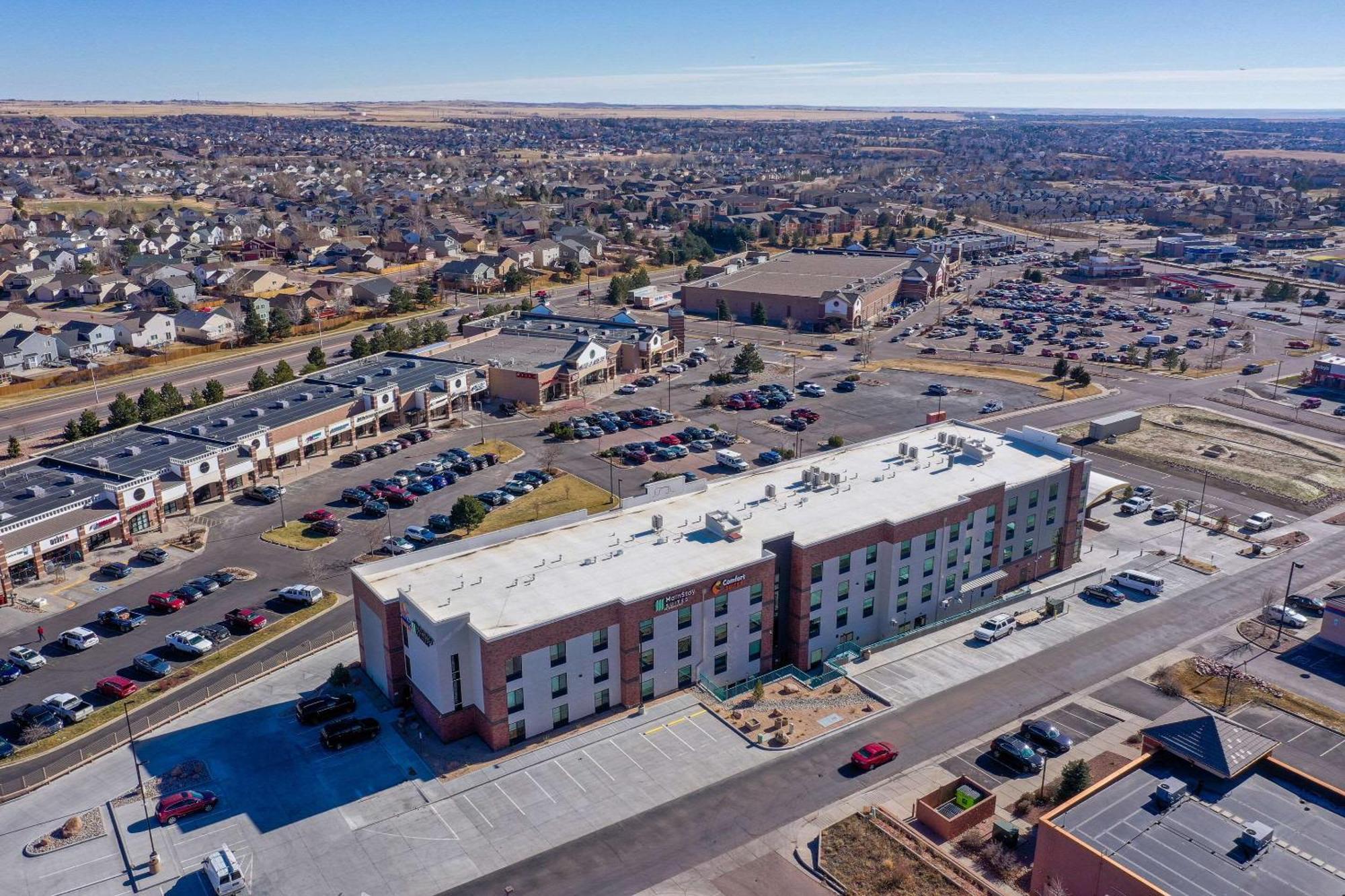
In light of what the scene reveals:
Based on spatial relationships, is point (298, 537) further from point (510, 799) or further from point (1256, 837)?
point (1256, 837)

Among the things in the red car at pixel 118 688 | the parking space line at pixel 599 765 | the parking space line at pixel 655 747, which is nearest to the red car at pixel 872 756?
the parking space line at pixel 655 747

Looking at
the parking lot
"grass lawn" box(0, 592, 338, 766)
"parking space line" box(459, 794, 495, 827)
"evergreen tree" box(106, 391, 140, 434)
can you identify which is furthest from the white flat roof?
"evergreen tree" box(106, 391, 140, 434)

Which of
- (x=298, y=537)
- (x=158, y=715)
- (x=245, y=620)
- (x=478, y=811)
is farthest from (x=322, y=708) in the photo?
(x=298, y=537)

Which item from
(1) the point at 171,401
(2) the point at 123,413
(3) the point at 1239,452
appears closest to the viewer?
(2) the point at 123,413

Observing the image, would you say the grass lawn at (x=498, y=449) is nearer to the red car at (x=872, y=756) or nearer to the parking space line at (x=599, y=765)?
the parking space line at (x=599, y=765)

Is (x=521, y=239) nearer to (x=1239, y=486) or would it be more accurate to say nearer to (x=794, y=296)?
(x=794, y=296)

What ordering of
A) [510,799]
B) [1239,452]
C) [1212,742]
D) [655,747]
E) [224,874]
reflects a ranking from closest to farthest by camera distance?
1. [224,874]
2. [1212,742]
3. [510,799]
4. [655,747]
5. [1239,452]
